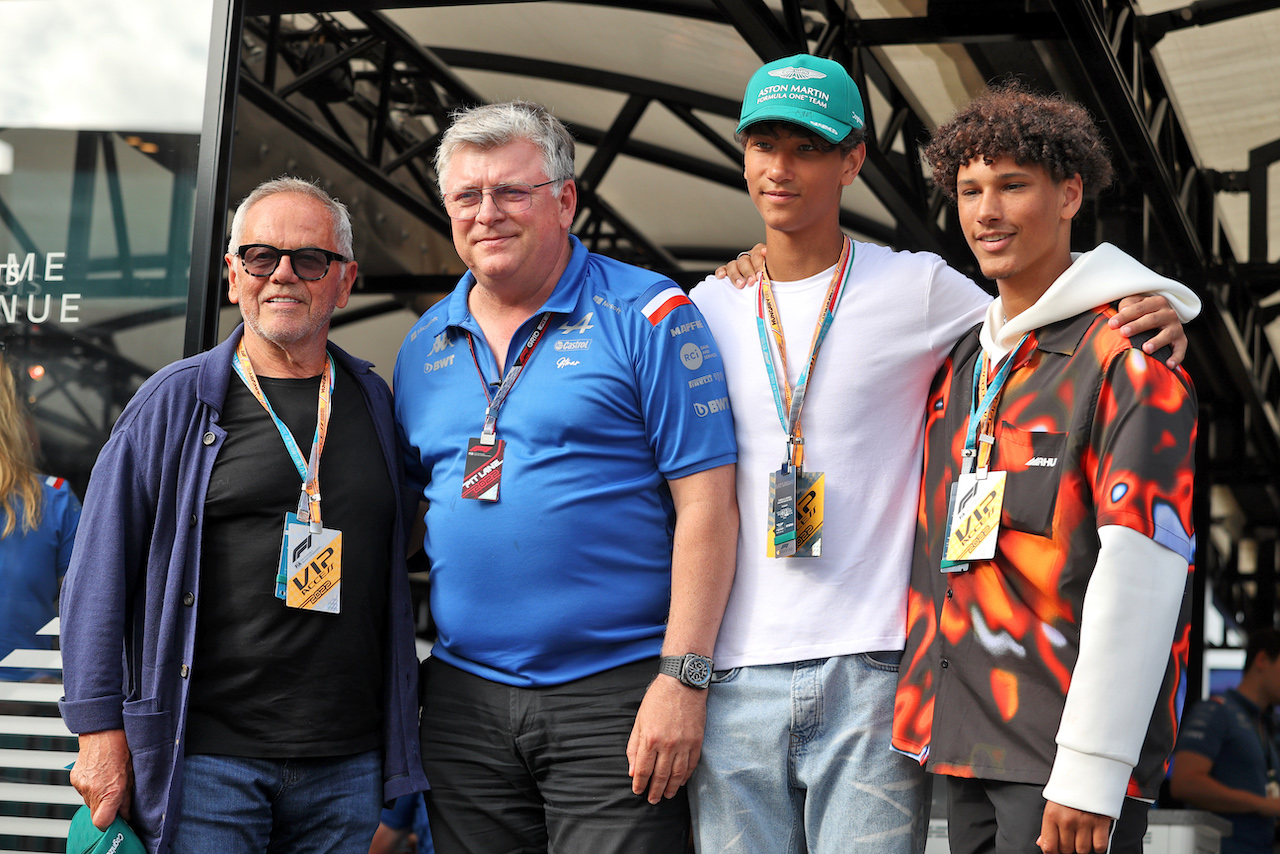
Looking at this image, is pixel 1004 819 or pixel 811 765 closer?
pixel 1004 819

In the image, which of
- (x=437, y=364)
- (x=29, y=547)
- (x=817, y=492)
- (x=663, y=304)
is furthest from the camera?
(x=29, y=547)

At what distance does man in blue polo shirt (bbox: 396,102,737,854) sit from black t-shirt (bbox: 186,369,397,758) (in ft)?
0.45

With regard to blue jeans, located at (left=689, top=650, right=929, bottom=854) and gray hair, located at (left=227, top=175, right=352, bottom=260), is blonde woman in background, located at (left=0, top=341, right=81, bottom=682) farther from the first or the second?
blue jeans, located at (left=689, top=650, right=929, bottom=854)

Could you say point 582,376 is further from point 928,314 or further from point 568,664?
point 928,314

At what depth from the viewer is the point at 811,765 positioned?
199 cm

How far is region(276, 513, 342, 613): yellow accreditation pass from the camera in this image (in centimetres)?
206

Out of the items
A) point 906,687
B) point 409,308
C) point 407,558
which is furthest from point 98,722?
point 409,308

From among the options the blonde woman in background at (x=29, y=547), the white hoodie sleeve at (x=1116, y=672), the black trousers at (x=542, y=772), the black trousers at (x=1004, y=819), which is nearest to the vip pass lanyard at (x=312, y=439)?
the black trousers at (x=542, y=772)

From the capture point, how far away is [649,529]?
Result: 2092 millimetres

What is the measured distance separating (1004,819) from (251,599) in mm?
1340

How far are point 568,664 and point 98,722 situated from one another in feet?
2.68

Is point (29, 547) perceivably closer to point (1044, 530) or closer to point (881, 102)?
point (1044, 530)

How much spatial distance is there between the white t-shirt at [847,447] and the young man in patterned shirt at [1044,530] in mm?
49

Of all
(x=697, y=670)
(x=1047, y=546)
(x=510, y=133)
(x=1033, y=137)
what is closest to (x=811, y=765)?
(x=697, y=670)
